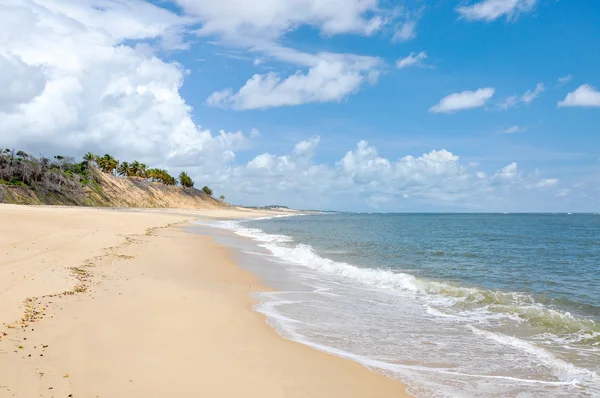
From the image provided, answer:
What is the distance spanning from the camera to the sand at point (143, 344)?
513 cm

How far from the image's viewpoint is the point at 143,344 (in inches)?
259

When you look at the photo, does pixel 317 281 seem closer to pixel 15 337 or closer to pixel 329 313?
pixel 329 313

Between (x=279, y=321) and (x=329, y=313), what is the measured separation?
63.6 inches

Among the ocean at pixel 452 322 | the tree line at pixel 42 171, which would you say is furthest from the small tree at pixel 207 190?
the ocean at pixel 452 322

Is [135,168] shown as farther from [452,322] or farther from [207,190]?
[452,322]

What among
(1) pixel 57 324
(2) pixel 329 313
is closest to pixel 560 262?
(2) pixel 329 313

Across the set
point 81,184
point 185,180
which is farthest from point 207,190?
point 81,184

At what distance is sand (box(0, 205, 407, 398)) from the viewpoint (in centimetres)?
513

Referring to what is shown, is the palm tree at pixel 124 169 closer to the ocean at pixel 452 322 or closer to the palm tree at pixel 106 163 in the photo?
the palm tree at pixel 106 163

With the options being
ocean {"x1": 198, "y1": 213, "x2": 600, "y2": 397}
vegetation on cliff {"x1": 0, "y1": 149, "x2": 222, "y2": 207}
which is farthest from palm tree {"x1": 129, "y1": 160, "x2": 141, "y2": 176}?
ocean {"x1": 198, "y1": 213, "x2": 600, "y2": 397}

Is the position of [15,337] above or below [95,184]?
below

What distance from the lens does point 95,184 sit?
8112 cm

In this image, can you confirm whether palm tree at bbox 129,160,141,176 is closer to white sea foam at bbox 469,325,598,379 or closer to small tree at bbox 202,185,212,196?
small tree at bbox 202,185,212,196

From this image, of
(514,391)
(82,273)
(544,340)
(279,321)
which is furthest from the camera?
(82,273)
